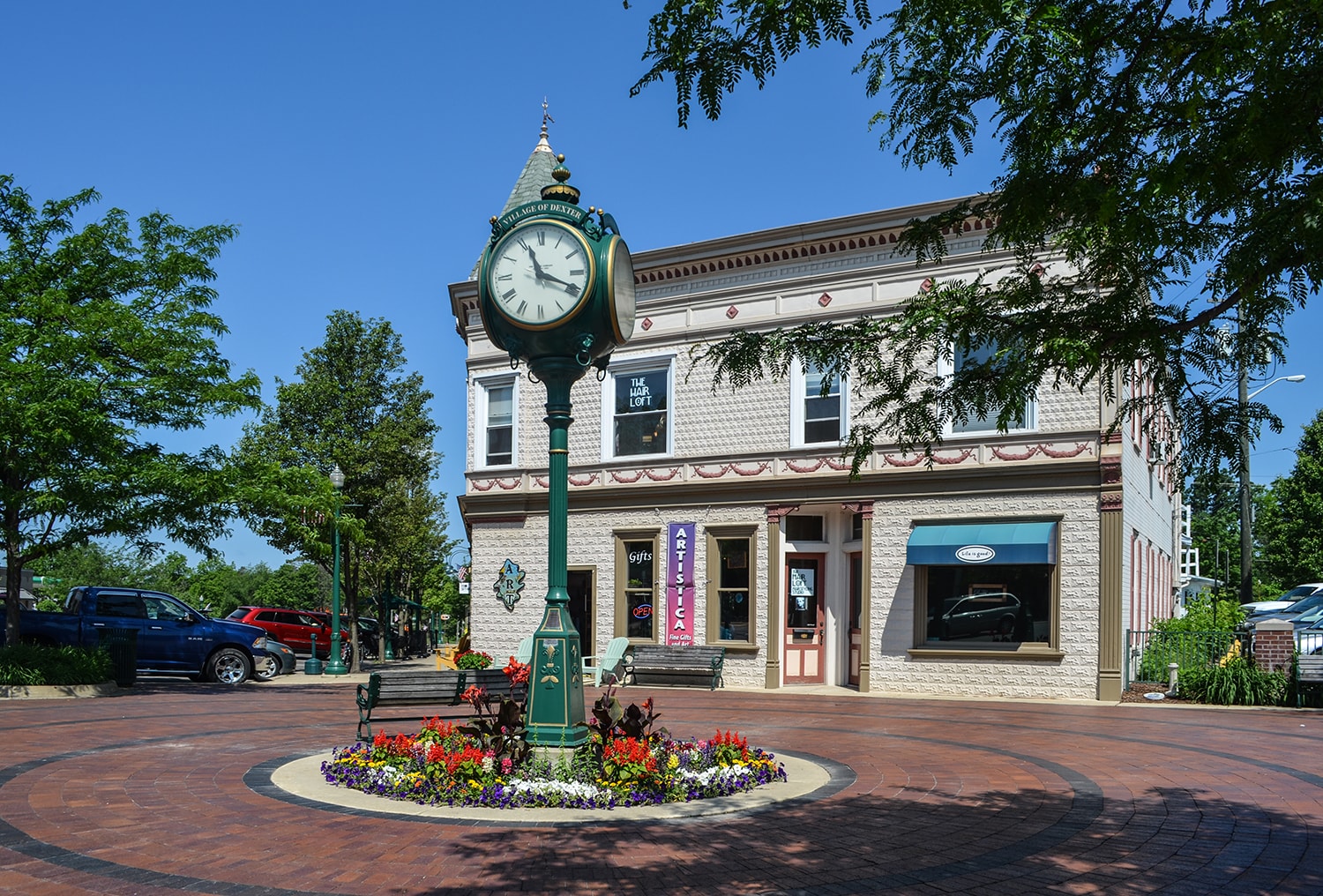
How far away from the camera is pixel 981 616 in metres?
20.8

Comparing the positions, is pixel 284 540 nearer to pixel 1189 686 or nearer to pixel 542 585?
pixel 542 585

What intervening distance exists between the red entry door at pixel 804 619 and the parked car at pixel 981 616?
2.63 m

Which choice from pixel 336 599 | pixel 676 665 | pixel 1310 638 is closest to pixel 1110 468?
pixel 1310 638

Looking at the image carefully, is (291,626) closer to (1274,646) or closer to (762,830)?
(1274,646)

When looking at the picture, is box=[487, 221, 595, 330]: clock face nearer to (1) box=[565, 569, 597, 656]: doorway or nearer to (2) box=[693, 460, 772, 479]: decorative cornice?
(2) box=[693, 460, 772, 479]: decorative cornice

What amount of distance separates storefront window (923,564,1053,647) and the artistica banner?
4.88 meters

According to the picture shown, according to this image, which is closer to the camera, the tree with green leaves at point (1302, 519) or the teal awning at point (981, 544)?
the teal awning at point (981, 544)

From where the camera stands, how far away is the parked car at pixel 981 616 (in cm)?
2050

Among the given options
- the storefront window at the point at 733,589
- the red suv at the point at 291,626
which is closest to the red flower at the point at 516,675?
the storefront window at the point at 733,589

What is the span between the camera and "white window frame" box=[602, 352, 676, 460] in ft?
79.3

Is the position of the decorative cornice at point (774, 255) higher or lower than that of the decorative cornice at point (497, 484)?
higher

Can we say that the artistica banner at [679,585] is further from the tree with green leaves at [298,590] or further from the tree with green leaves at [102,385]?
the tree with green leaves at [298,590]

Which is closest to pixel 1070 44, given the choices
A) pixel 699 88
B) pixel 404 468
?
pixel 699 88

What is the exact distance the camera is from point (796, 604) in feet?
75.4
